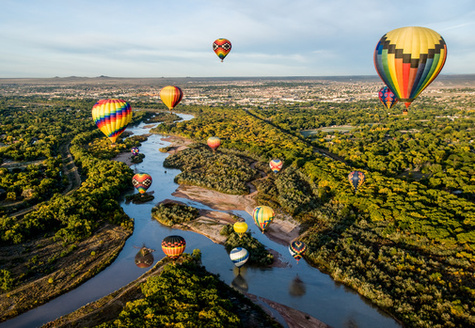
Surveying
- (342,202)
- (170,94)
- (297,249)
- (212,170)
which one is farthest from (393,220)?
(170,94)

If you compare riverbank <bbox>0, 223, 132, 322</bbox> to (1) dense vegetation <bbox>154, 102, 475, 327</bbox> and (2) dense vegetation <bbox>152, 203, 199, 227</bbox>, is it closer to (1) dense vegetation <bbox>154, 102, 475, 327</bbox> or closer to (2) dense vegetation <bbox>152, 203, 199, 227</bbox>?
(2) dense vegetation <bbox>152, 203, 199, 227</bbox>

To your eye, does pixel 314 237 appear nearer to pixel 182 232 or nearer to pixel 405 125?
pixel 182 232

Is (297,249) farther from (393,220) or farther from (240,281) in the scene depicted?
(393,220)

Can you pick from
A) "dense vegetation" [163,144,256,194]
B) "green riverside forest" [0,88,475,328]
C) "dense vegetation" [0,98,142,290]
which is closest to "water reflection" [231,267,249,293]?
"green riverside forest" [0,88,475,328]

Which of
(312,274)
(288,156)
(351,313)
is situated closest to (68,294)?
(312,274)

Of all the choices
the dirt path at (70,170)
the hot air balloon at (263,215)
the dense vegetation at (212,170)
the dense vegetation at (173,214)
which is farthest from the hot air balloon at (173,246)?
the dirt path at (70,170)

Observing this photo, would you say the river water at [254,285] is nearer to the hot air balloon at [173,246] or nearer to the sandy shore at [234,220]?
the sandy shore at [234,220]

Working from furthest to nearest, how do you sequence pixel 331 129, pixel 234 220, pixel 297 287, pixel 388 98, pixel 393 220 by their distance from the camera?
pixel 331 129 → pixel 388 98 → pixel 234 220 → pixel 393 220 → pixel 297 287
